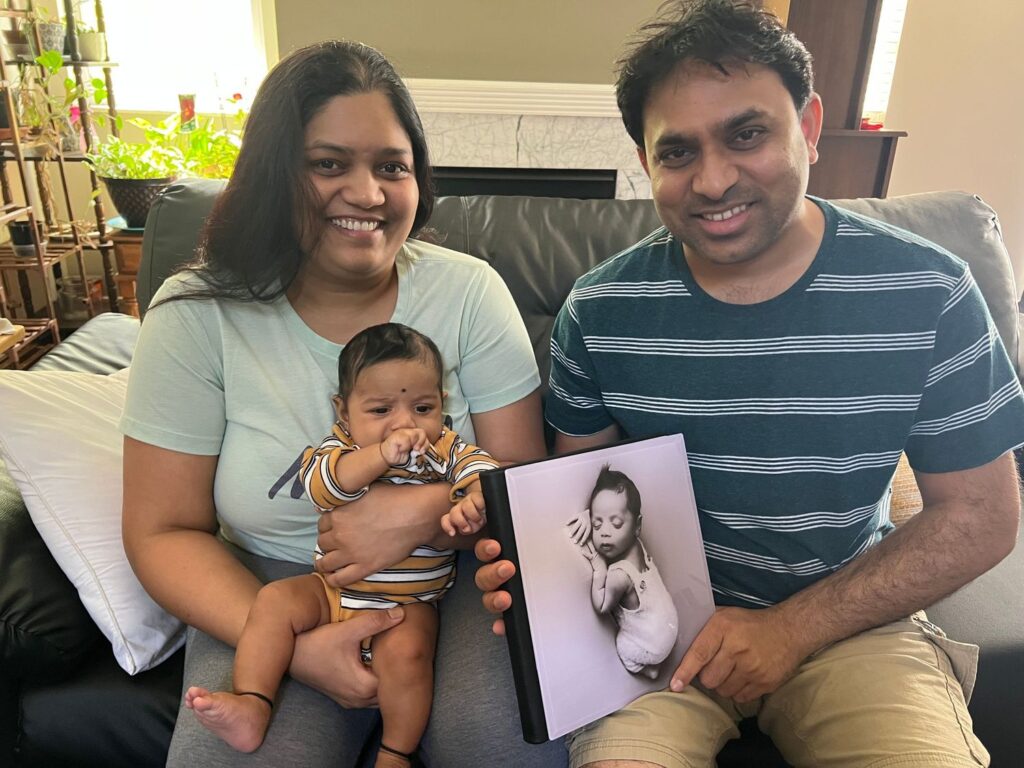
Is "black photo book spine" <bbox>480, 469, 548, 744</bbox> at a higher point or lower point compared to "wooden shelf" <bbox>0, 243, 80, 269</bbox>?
higher

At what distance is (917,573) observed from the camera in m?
1.04

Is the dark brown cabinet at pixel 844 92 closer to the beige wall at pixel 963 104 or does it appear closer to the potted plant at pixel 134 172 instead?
the beige wall at pixel 963 104

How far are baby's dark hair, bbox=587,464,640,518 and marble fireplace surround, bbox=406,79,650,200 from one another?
2416 mm

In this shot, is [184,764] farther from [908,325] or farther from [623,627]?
[908,325]

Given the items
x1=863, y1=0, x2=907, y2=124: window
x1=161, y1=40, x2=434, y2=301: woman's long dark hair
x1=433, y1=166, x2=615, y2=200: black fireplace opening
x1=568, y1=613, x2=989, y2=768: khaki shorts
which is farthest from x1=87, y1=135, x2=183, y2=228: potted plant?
x1=863, y1=0, x2=907, y2=124: window

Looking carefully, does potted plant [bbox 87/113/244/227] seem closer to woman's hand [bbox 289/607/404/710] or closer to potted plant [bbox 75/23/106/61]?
potted plant [bbox 75/23/106/61]

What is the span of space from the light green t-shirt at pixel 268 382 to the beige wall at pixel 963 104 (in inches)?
150

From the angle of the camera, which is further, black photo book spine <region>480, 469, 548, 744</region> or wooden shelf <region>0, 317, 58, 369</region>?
wooden shelf <region>0, 317, 58, 369</region>

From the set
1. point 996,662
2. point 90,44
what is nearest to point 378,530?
point 996,662

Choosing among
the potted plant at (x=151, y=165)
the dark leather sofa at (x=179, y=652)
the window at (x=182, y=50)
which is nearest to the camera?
the dark leather sofa at (x=179, y=652)

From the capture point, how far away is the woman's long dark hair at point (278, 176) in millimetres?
1078

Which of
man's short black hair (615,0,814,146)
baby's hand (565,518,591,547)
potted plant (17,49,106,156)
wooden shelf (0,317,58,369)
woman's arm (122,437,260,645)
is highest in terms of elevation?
man's short black hair (615,0,814,146)

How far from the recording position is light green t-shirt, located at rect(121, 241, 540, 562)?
3.62 ft

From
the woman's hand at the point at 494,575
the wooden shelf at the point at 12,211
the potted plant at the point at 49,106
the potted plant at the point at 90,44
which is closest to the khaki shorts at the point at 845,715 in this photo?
the woman's hand at the point at 494,575
